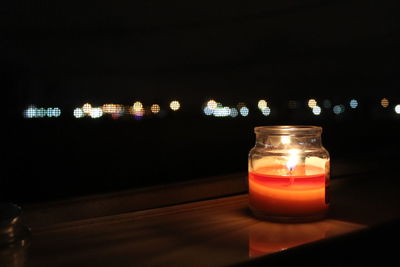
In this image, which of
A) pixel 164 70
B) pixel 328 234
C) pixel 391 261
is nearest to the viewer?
pixel 328 234

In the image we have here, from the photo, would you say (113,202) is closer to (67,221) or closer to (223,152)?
(67,221)

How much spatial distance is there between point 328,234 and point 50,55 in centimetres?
70

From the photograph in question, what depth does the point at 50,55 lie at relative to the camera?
901mm

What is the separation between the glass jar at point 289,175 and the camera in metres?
0.81

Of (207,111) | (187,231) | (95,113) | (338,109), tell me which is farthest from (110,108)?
(338,109)

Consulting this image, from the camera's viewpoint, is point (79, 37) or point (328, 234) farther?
point (79, 37)

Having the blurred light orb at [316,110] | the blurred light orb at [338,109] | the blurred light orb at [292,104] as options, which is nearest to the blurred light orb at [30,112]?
the blurred light orb at [292,104]

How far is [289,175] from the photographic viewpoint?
0.81m

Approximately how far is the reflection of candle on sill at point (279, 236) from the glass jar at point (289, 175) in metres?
0.03

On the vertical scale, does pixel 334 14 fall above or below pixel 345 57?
above

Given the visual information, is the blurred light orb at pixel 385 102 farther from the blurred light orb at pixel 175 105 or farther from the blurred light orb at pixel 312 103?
the blurred light orb at pixel 175 105

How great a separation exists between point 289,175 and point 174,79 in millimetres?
443

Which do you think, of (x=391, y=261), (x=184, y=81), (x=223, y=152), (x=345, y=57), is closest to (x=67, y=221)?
(x=184, y=81)

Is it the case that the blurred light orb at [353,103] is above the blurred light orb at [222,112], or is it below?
above
